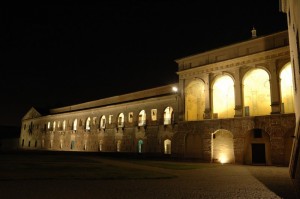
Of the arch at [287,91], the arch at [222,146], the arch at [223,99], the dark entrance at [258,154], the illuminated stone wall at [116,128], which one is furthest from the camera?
the illuminated stone wall at [116,128]

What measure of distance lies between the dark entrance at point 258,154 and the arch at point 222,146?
5.55 ft

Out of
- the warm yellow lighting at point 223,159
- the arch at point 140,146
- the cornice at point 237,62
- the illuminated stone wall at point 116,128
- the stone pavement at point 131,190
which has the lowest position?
the stone pavement at point 131,190

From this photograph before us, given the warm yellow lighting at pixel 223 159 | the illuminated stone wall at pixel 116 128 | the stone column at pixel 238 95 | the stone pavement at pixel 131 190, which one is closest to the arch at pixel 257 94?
the stone column at pixel 238 95

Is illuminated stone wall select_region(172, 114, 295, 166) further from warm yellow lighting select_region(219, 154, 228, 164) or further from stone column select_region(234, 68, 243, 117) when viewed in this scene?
stone column select_region(234, 68, 243, 117)

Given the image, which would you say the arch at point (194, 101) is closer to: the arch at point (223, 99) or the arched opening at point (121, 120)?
the arch at point (223, 99)

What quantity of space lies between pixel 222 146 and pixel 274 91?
250 inches

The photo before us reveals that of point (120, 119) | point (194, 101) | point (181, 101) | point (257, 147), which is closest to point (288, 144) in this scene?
point (257, 147)

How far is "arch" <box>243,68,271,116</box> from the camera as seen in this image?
23909mm

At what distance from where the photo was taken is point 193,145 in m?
25.2

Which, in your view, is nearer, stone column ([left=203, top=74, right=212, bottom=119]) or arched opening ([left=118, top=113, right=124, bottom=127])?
stone column ([left=203, top=74, right=212, bottom=119])

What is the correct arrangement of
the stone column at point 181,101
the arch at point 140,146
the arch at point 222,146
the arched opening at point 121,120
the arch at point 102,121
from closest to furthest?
the arch at point 222,146, the stone column at point 181,101, the arch at point 140,146, the arched opening at point 121,120, the arch at point 102,121

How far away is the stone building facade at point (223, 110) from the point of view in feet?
67.5

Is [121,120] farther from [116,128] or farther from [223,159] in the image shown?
[223,159]

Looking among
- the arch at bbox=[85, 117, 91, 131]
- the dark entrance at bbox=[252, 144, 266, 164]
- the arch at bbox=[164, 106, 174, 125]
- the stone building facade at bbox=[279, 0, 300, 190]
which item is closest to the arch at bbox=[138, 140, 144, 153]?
the arch at bbox=[164, 106, 174, 125]
